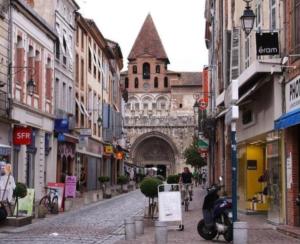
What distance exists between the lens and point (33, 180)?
34844 millimetres

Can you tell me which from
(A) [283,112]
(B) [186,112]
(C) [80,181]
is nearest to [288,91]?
(A) [283,112]

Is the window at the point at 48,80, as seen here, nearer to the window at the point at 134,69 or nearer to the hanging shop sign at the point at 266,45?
Result: the hanging shop sign at the point at 266,45

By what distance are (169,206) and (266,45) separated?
5.04 m

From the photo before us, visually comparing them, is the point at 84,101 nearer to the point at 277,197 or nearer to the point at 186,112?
the point at 277,197

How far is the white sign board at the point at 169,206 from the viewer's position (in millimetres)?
17812

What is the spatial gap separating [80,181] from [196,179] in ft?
112

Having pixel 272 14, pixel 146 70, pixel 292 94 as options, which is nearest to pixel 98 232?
pixel 292 94

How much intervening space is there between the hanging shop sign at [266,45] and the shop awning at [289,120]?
1759 millimetres

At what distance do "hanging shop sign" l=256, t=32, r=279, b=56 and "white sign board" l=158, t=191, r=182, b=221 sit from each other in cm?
445

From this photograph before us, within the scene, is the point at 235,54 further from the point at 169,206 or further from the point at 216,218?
the point at 216,218

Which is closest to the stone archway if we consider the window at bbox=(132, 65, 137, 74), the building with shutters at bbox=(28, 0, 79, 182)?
the window at bbox=(132, 65, 137, 74)

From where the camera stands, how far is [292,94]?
733 inches

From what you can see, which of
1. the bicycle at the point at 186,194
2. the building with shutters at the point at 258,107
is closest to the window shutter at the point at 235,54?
the building with shutters at the point at 258,107

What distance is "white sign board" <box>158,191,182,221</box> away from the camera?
58.4ft
